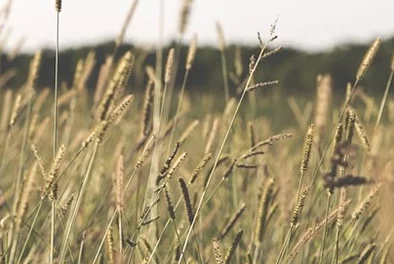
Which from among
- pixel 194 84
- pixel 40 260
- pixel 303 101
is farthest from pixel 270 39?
pixel 194 84

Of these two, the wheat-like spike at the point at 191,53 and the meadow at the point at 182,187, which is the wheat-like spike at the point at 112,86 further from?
the wheat-like spike at the point at 191,53

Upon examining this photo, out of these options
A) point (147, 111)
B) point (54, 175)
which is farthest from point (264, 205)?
point (147, 111)

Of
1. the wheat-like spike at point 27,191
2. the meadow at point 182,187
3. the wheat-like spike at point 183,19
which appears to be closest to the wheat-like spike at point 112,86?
the meadow at point 182,187

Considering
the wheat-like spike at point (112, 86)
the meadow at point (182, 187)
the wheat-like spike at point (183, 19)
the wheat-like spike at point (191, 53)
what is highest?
the wheat-like spike at point (183, 19)

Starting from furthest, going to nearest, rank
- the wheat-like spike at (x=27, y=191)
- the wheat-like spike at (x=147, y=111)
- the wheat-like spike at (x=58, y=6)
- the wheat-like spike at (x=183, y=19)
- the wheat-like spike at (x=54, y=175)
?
the wheat-like spike at (x=183, y=19) < the wheat-like spike at (x=147, y=111) < the wheat-like spike at (x=58, y=6) < the wheat-like spike at (x=54, y=175) < the wheat-like spike at (x=27, y=191)

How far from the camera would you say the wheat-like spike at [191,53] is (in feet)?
4.58

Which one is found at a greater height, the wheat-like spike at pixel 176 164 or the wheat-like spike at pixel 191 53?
the wheat-like spike at pixel 191 53

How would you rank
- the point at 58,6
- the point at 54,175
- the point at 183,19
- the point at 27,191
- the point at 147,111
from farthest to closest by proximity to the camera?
1. the point at 183,19
2. the point at 147,111
3. the point at 58,6
4. the point at 54,175
5. the point at 27,191

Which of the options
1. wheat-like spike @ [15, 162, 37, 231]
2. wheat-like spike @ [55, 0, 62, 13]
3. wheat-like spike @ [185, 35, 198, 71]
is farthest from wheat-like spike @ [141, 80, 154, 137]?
wheat-like spike @ [15, 162, 37, 231]

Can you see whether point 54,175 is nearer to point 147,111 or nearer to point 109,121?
point 109,121

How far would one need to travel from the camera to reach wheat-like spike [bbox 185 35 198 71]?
1397mm

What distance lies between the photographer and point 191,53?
4.70 feet

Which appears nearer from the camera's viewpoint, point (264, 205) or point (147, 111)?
point (264, 205)

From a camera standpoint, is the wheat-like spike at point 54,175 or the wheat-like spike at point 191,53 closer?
the wheat-like spike at point 54,175
